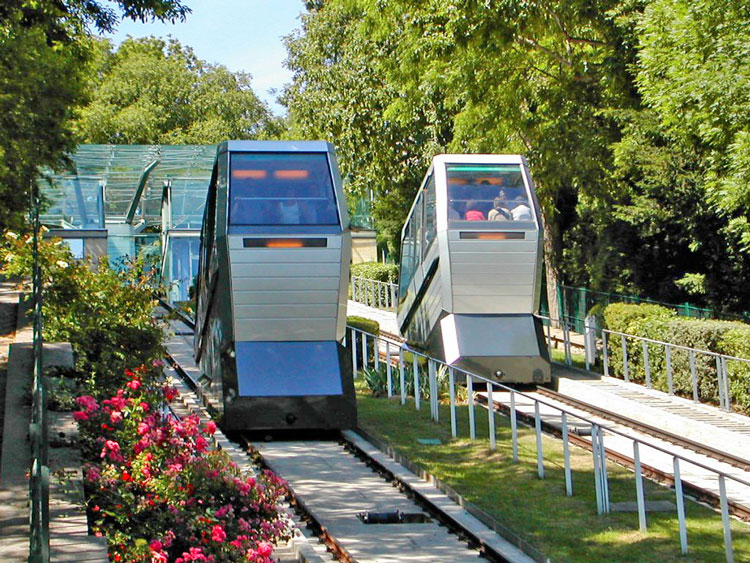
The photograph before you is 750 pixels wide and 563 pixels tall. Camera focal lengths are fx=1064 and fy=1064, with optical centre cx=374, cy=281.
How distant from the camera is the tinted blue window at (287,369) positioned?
49.7 ft

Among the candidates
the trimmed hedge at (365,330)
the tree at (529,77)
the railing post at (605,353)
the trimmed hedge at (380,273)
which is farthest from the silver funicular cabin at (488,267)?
the trimmed hedge at (380,273)

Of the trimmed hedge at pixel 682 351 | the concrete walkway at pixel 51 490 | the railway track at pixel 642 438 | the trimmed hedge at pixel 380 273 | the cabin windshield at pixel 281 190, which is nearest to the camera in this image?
the concrete walkway at pixel 51 490

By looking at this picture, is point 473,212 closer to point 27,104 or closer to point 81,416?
point 27,104

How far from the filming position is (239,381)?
15.1m

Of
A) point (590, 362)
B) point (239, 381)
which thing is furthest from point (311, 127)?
point (239, 381)

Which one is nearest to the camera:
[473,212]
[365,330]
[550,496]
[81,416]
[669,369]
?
[81,416]

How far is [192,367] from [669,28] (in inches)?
446

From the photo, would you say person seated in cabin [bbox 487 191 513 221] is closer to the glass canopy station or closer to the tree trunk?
the tree trunk

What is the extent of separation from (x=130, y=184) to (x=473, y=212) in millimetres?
27001

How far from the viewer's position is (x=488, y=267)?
20.5 m

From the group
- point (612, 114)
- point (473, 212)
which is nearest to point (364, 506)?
point (473, 212)

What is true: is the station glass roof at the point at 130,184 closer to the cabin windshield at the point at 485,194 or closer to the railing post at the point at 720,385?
the cabin windshield at the point at 485,194

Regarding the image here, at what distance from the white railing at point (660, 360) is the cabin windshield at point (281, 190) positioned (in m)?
6.90

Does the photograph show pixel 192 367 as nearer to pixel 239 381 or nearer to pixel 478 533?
pixel 239 381
